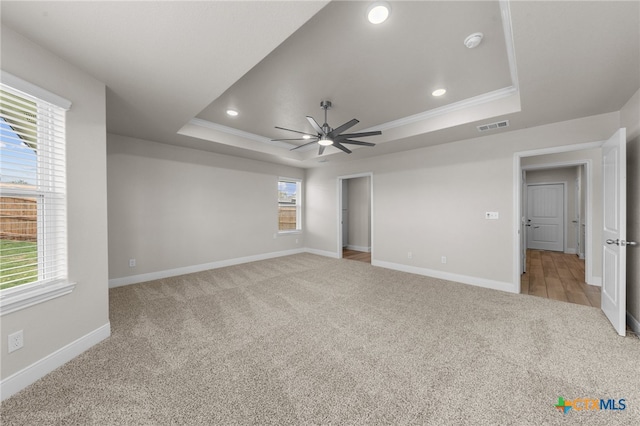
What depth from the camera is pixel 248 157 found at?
5.37m

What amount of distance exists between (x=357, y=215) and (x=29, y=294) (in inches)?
263

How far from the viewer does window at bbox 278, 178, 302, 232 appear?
21.3 ft

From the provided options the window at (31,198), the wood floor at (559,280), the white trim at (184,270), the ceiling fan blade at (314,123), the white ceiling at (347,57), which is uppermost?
the white ceiling at (347,57)

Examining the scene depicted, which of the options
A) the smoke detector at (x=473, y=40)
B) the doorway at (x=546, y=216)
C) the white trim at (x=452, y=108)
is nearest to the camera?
the smoke detector at (x=473, y=40)

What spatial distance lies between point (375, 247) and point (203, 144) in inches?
159

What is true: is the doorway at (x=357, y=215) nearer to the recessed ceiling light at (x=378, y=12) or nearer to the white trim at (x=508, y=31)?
the white trim at (x=508, y=31)

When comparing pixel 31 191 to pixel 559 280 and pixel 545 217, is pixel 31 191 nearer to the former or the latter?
pixel 559 280

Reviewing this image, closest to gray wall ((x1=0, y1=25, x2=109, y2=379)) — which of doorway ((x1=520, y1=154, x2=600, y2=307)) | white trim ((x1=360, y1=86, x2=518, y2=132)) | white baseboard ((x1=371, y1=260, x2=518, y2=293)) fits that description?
white trim ((x1=360, y1=86, x2=518, y2=132))

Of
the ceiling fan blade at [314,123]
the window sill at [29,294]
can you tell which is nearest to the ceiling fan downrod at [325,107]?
the ceiling fan blade at [314,123]

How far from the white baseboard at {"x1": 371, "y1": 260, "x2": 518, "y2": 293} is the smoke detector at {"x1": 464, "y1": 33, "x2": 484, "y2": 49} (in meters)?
3.39

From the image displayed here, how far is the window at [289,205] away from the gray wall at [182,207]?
1.17 ft

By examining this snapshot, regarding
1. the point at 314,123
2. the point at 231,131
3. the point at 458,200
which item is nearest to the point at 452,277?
the point at 458,200

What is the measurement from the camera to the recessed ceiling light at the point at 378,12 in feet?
5.49

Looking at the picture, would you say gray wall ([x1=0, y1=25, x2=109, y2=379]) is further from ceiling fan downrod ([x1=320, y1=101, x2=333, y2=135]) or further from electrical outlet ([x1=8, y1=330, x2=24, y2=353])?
ceiling fan downrod ([x1=320, y1=101, x2=333, y2=135])
